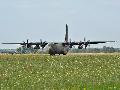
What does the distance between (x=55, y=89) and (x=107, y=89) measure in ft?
8.91

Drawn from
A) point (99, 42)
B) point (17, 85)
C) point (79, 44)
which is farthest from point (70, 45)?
point (17, 85)

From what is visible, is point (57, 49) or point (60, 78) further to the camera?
point (57, 49)

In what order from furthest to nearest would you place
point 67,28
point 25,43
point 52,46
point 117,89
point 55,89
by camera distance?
point 67,28 < point 25,43 < point 52,46 < point 55,89 < point 117,89

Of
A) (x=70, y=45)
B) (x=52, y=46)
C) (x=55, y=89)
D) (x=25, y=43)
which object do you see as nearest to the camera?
(x=55, y=89)

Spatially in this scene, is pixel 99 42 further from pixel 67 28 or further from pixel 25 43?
pixel 25 43

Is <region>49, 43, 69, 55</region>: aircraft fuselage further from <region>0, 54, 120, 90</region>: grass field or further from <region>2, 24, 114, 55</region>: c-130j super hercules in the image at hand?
<region>0, 54, 120, 90</region>: grass field

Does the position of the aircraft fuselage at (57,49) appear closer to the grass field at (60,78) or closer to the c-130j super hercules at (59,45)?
the c-130j super hercules at (59,45)

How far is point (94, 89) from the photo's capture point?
2080cm

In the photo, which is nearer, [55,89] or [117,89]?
[117,89]

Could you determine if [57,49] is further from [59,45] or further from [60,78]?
[60,78]

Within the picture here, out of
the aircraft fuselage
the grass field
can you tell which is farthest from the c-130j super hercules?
the grass field

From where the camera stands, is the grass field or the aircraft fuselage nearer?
the grass field

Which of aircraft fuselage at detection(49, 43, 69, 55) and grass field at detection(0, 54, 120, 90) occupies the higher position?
aircraft fuselage at detection(49, 43, 69, 55)

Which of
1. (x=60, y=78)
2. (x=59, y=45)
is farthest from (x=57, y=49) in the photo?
(x=60, y=78)
